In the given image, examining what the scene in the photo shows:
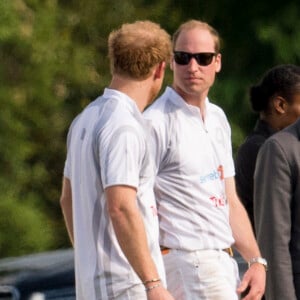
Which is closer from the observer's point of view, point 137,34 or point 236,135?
point 137,34

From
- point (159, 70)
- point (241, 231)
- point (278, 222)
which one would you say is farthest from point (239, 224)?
point (159, 70)

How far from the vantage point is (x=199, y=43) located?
582 centimetres

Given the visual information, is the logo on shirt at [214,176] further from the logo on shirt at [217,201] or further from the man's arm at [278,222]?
the man's arm at [278,222]

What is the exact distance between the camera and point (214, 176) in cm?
552

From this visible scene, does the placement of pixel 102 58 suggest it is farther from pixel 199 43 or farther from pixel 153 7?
pixel 199 43

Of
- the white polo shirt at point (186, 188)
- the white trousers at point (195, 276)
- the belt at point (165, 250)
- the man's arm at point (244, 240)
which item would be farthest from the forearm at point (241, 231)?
the belt at point (165, 250)

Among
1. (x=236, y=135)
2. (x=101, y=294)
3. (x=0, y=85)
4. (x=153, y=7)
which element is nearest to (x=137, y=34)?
(x=101, y=294)

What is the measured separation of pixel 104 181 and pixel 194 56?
3.99 feet

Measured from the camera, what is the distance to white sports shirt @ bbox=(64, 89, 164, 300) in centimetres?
471

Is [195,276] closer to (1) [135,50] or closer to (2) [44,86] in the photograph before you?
(1) [135,50]

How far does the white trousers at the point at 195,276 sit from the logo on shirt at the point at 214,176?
0.88 feet

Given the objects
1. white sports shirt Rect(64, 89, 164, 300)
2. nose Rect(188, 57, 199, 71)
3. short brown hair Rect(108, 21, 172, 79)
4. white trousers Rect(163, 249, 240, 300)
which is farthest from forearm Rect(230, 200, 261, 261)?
short brown hair Rect(108, 21, 172, 79)

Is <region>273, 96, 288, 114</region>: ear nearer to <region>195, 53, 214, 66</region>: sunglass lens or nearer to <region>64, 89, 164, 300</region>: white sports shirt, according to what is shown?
<region>195, 53, 214, 66</region>: sunglass lens

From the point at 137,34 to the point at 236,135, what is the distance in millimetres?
6974
